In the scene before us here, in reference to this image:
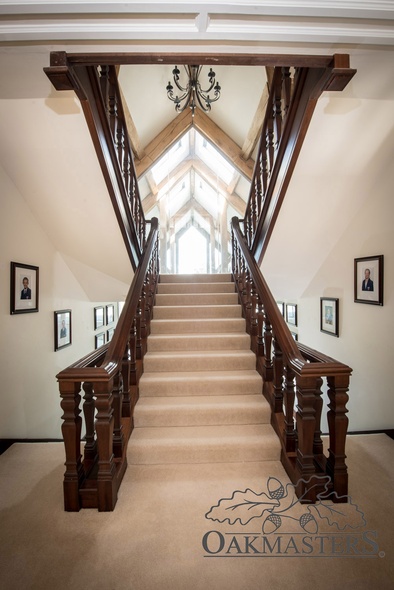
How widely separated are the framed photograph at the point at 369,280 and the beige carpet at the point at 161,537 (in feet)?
4.66

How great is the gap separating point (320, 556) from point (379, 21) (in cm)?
254

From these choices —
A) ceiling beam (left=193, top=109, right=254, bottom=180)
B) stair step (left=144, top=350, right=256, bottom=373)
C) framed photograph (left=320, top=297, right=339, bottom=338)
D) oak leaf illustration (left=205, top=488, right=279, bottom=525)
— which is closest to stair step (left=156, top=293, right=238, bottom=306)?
stair step (left=144, top=350, right=256, bottom=373)

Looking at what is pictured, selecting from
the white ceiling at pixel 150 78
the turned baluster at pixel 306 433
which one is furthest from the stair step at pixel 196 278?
the turned baluster at pixel 306 433

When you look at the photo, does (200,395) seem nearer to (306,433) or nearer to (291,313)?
(306,433)

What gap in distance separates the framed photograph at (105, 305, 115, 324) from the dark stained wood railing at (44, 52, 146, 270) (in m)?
2.00

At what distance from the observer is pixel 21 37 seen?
56.4 inches

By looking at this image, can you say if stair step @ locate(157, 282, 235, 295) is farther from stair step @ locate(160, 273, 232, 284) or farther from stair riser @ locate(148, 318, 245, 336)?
stair riser @ locate(148, 318, 245, 336)

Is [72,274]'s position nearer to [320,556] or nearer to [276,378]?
[276,378]

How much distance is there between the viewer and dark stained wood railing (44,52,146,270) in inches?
65.6

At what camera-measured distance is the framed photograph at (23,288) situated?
8.19ft

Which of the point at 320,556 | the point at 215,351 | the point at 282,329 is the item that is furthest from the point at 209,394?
the point at 320,556

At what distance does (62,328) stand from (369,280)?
135 inches

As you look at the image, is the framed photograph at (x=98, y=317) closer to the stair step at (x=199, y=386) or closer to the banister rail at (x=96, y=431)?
the stair step at (x=199, y=386)

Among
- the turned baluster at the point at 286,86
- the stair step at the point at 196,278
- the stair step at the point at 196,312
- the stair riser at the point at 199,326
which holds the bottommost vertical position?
the stair riser at the point at 199,326
